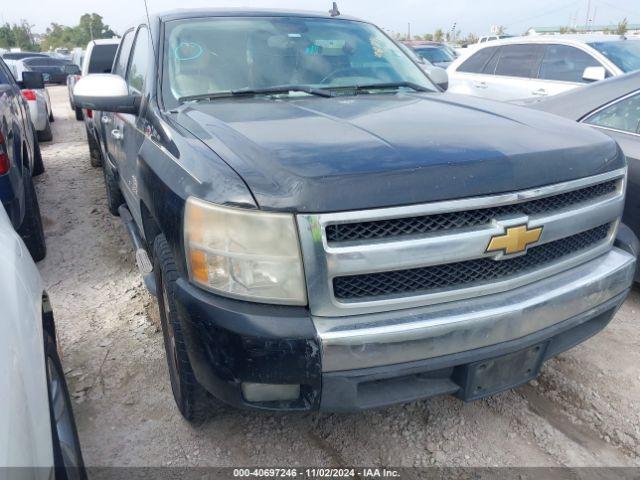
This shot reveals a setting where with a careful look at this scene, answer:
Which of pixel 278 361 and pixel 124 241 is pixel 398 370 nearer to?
pixel 278 361

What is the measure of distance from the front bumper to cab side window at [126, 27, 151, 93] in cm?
181

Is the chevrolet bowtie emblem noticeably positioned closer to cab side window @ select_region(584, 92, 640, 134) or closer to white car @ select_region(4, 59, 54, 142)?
cab side window @ select_region(584, 92, 640, 134)

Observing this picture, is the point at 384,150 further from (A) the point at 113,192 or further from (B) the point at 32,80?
(B) the point at 32,80

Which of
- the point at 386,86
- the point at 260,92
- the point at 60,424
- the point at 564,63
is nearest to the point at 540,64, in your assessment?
the point at 564,63

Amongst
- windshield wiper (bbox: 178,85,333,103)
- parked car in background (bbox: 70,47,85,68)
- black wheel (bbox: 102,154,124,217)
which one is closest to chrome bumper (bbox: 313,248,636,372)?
windshield wiper (bbox: 178,85,333,103)

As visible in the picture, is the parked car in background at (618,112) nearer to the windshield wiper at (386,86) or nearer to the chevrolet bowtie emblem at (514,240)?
the windshield wiper at (386,86)

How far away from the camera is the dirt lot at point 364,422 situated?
223 cm

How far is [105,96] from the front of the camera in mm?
2852

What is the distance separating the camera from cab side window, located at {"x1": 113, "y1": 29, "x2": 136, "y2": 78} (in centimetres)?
405

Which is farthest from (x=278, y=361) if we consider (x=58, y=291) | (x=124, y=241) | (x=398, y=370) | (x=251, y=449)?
(x=124, y=241)

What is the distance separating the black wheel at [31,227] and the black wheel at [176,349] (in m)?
2.15

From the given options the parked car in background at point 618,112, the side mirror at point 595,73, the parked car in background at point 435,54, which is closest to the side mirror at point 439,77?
the parked car in background at point 618,112

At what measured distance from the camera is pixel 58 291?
371 centimetres

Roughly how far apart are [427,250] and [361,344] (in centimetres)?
37
